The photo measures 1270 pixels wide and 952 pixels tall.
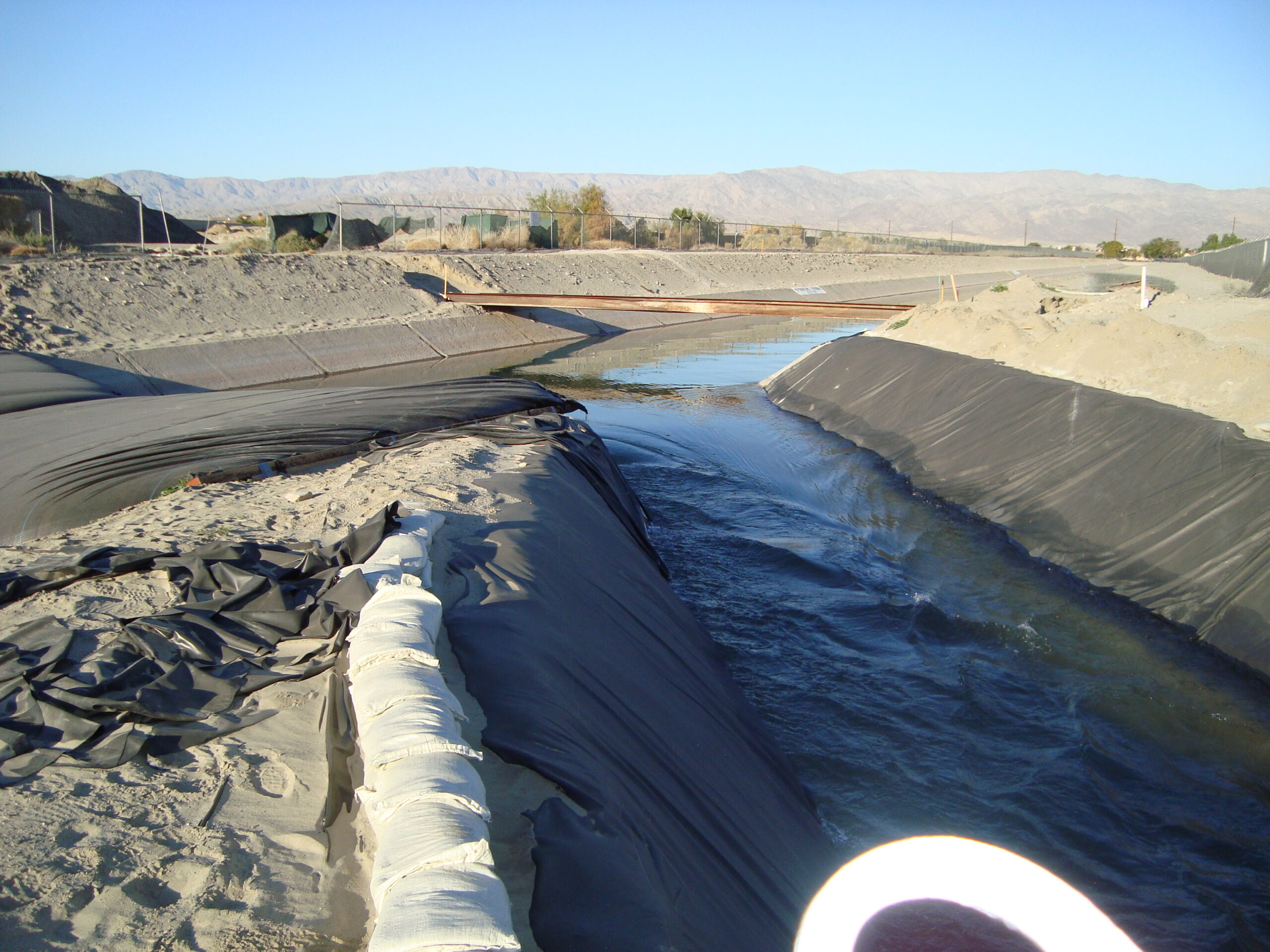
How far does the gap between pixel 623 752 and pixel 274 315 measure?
68.3 feet

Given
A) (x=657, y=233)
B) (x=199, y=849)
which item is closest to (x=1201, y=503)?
(x=199, y=849)

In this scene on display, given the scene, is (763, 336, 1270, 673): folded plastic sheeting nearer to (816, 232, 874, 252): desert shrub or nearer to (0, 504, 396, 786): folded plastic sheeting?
(0, 504, 396, 786): folded plastic sheeting

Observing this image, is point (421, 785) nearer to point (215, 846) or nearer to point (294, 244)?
point (215, 846)

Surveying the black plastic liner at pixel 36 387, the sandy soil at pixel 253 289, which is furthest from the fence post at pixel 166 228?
the black plastic liner at pixel 36 387

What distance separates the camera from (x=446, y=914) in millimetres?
2070

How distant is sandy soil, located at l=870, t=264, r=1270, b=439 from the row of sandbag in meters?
8.31

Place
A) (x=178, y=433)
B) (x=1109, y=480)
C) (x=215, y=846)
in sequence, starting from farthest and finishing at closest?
(x=1109, y=480) < (x=178, y=433) < (x=215, y=846)

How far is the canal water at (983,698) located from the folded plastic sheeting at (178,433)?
281cm

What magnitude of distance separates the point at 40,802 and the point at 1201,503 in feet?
29.0

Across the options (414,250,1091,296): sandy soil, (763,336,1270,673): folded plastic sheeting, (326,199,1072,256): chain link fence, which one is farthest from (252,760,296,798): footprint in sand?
(326,199,1072,256): chain link fence

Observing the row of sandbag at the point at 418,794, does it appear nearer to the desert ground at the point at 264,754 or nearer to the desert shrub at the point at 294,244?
the desert ground at the point at 264,754

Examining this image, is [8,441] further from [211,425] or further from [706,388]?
[706,388]

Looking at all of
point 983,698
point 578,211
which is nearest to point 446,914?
point 983,698

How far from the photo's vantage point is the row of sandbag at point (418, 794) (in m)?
2.06
